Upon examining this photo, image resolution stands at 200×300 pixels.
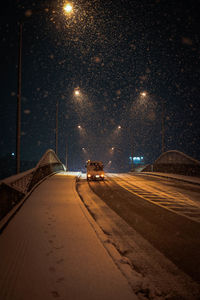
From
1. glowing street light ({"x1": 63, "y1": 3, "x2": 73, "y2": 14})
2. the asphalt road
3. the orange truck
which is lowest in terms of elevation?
the asphalt road

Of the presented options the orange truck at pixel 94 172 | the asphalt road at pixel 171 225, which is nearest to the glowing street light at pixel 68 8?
the asphalt road at pixel 171 225

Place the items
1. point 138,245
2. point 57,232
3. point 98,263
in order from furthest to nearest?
point 57,232
point 138,245
point 98,263

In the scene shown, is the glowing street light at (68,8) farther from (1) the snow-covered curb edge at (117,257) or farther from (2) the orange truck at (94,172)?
(2) the orange truck at (94,172)

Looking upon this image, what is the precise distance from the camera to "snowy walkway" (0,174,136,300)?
12.0ft

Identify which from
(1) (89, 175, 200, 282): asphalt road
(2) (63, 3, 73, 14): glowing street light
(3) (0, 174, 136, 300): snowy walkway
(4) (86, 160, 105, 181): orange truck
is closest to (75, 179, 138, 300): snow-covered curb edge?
(3) (0, 174, 136, 300): snowy walkway

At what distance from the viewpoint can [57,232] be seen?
6562 mm

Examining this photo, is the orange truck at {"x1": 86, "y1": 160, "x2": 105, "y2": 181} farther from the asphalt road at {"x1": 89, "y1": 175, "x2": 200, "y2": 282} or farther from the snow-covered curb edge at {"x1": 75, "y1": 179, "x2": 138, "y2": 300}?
the snow-covered curb edge at {"x1": 75, "y1": 179, "x2": 138, "y2": 300}

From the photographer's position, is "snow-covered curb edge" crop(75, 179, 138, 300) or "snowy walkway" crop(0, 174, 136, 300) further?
"snow-covered curb edge" crop(75, 179, 138, 300)

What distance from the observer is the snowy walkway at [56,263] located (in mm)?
3643

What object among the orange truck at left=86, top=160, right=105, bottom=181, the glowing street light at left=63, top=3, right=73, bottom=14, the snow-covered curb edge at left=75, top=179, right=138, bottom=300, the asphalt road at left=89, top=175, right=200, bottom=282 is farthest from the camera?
the orange truck at left=86, top=160, right=105, bottom=181

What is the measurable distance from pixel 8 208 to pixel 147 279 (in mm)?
5647

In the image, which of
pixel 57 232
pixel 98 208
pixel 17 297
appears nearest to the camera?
pixel 17 297

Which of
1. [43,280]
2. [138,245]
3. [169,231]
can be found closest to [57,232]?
[138,245]

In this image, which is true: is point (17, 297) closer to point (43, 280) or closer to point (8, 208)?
point (43, 280)
